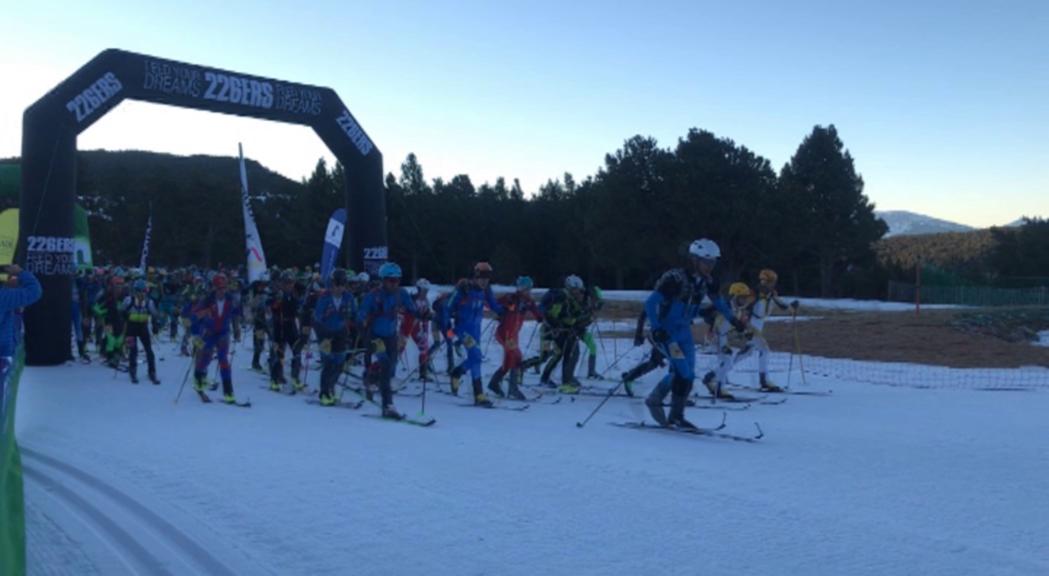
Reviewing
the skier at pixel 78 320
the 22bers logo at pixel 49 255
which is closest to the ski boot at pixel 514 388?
the 22bers logo at pixel 49 255

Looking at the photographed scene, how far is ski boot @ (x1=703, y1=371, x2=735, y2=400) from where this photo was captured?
12.5 m

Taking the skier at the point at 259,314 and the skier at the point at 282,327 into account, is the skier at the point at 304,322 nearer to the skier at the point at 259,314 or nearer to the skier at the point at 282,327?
the skier at the point at 282,327

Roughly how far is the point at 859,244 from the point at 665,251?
42.9 feet

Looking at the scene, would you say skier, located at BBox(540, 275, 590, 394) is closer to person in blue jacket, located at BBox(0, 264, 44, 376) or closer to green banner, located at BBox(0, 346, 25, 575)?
person in blue jacket, located at BBox(0, 264, 44, 376)

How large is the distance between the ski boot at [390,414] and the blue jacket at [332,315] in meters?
2.35

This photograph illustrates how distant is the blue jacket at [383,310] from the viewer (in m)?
10.9

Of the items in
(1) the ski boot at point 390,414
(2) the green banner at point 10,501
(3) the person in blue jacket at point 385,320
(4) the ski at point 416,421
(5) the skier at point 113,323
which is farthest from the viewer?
(5) the skier at point 113,323

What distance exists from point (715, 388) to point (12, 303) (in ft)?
30.2

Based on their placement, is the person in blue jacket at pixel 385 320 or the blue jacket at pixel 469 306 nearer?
the person in blue jacket at pixel 385 320

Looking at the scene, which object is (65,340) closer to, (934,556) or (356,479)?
(356,479)

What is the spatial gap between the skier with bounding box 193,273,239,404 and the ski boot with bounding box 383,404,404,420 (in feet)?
9.68

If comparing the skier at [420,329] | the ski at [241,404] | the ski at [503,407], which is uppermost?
the skier at [420,329]

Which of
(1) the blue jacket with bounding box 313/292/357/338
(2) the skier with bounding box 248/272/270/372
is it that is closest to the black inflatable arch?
(2) the skier with bounding box 248/272/270/372

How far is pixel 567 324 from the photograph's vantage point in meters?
14.1
